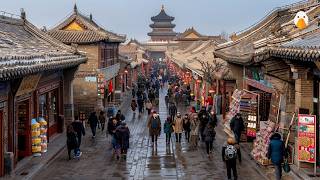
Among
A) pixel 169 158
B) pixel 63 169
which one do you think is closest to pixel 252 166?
pixel 169 158

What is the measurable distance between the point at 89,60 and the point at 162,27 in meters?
97.9

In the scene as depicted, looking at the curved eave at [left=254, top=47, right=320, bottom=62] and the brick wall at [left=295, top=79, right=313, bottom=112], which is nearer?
the curved eave at [left=254, top=47, right=320, bottom=62]

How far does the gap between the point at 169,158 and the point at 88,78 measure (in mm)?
13948

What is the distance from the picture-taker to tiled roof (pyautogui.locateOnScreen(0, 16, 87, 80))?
14551 millimetres

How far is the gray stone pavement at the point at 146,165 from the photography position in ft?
53.9

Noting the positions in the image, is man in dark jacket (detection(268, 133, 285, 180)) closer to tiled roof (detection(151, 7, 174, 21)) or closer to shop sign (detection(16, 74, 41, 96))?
shop sign (detection(16, 74, 41, 96))

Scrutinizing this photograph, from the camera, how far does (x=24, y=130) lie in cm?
1944

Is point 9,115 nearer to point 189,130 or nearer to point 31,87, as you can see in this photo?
point 31,87

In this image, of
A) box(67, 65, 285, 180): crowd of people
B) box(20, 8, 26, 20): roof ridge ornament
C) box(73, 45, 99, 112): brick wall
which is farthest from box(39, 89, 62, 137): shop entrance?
box(73, 45, 99, 112): brick wall

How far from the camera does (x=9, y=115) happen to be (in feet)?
56.3

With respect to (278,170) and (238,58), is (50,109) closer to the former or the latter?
(238,58)

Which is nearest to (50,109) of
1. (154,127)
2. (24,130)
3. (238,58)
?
(24,130)

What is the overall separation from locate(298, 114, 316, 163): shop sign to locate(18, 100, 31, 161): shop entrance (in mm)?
9192

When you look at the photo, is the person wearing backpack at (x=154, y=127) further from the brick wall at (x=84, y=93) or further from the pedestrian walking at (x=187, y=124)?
the brick wall at (x=84, y=93)
